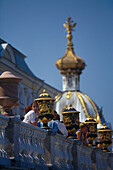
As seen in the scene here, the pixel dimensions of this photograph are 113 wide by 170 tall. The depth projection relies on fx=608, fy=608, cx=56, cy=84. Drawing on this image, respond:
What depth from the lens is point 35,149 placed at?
1098 centimetres

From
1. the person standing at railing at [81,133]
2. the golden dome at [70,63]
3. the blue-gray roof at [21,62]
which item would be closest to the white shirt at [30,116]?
the person standing at railing at [81,133]

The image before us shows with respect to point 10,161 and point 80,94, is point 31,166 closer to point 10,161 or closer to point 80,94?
point 10,161

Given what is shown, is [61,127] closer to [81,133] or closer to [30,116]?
[81,133]

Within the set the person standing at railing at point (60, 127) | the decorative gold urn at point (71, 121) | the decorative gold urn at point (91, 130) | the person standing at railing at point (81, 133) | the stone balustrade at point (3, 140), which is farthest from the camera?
the decorative gold urn at point (91, 130)

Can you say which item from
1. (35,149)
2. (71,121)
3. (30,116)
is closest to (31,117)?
(30,116)

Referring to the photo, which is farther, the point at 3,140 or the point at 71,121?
the point at 71,121

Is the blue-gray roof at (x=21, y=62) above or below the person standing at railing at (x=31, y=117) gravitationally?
above

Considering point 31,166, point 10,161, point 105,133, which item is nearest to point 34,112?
point 31,166

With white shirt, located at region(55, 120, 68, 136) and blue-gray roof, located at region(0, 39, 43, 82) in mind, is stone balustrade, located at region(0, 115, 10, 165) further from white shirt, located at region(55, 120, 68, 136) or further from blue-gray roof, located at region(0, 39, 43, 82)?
blue-gray roof, located at region(0, 39, 43, 82)

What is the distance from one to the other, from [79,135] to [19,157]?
5490mm

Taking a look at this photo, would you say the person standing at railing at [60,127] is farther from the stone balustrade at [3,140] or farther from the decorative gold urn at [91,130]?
the decorative gold urn at [91,130]

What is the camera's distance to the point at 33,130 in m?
10.9

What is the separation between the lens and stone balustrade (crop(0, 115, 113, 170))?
9.50 metres

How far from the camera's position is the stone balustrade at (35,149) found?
9.50 meters
